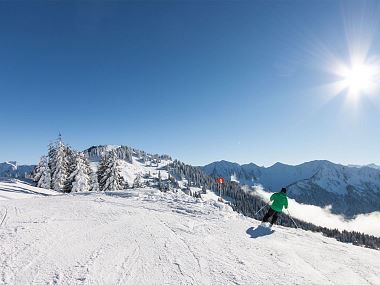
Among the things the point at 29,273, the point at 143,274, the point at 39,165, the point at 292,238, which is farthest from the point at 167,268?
the point at 39,165

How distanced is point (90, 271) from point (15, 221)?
6.18 meters

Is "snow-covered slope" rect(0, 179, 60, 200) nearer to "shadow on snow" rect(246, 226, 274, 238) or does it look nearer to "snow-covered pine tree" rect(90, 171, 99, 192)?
"shadow on snow" rect(246, 226, 274, 238)

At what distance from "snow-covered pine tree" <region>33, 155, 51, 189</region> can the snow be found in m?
44.0

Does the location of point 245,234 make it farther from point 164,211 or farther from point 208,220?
point 164,211

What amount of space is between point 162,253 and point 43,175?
170 ft

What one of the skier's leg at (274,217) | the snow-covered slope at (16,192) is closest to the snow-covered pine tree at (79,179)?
the snow-covered slope at (16,192)

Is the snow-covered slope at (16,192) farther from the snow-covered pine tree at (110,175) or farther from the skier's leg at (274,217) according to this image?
the skier's leg at (274,217)

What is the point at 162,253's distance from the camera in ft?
27.4

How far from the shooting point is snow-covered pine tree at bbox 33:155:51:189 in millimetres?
53344

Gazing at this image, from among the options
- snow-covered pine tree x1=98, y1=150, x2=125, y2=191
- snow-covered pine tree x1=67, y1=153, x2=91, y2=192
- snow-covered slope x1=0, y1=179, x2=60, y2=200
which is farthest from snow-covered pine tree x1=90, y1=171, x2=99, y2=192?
snow-covered slope x1=0, y1=179, x2=60, y2=200

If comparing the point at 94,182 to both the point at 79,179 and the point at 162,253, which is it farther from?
the point at 162,253

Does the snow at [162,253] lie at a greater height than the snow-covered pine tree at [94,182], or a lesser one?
lesser

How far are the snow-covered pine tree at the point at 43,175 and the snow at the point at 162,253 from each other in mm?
44026

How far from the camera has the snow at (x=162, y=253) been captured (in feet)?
22.2
